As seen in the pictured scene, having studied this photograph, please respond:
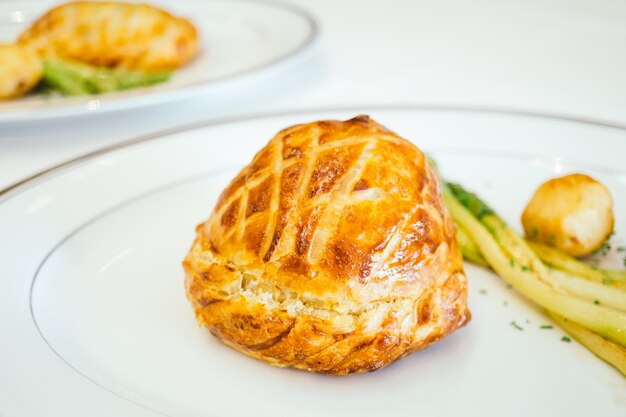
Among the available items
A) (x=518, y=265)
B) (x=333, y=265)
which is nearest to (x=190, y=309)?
(x=333, y=265)

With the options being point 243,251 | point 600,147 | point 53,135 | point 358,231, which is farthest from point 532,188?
point 53,135

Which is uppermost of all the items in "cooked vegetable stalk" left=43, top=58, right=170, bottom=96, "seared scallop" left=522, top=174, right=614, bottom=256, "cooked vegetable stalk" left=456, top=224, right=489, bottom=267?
"seared scallop" left=522, top=174, right=614, bottom=256

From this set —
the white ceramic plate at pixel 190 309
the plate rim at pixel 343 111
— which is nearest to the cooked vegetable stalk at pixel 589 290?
the white ceramic plate at pixel 190 309

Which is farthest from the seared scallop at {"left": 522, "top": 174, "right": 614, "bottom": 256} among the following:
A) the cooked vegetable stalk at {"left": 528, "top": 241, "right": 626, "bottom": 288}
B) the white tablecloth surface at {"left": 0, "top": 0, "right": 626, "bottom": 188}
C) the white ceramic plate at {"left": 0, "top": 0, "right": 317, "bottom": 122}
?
the white ceramic plate at {"left": 0, "top": 0, "right": 317, "bottom": 122}

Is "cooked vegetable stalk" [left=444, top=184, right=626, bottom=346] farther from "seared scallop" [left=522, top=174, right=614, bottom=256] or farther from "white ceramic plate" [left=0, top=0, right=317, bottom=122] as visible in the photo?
"white ceramic plate" [left=0, top=0, right=317, bottom=122]

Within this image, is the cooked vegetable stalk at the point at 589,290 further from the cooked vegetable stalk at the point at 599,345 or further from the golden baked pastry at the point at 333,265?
the golden baked pastry at the point at 333,265

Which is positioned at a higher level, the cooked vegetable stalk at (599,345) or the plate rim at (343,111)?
the plate rim at (343,111)
